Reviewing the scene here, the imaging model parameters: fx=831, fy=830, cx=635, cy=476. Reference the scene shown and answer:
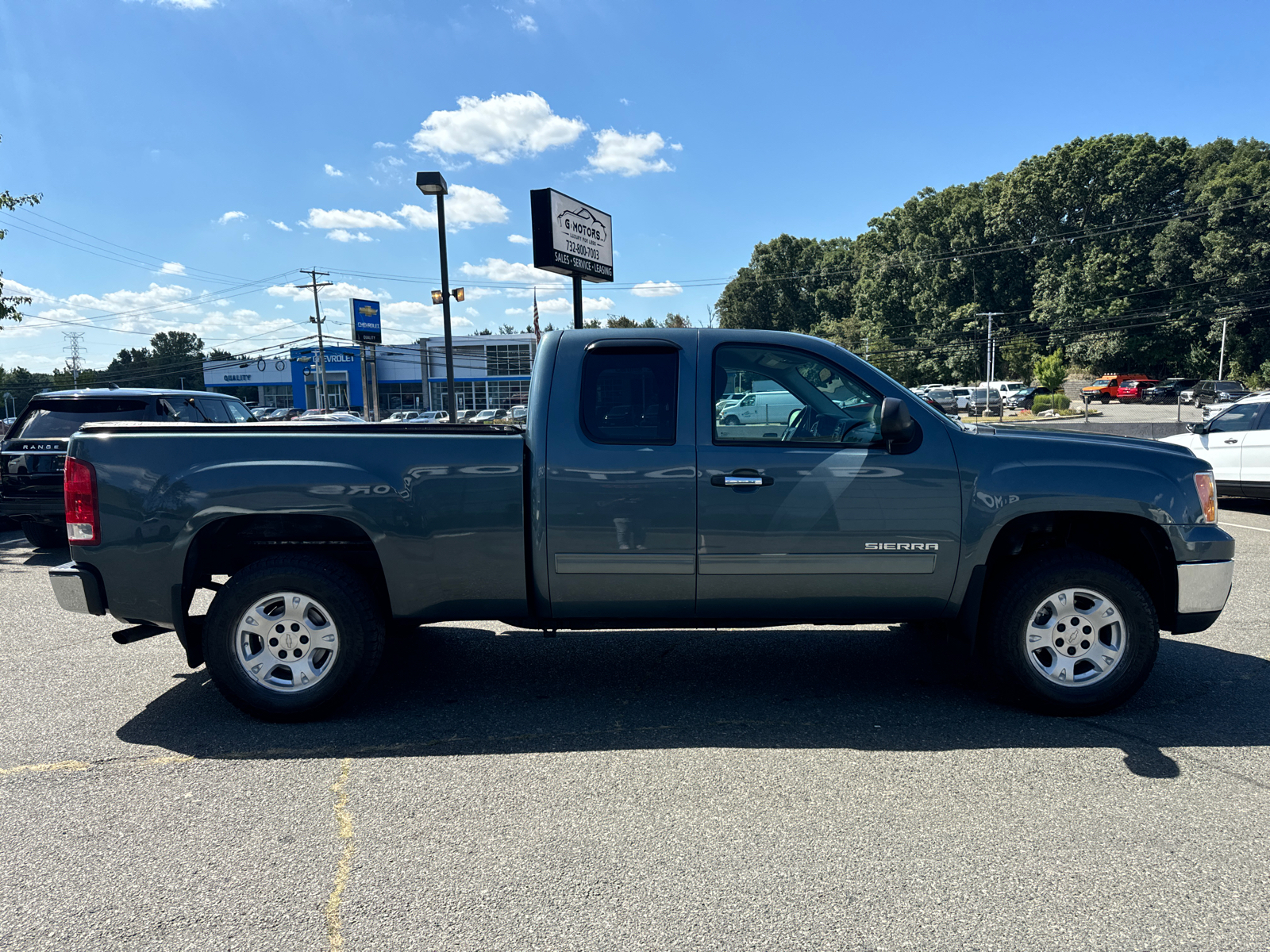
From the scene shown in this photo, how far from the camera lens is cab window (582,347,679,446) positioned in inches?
164

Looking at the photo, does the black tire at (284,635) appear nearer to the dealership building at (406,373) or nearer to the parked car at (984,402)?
the parked car at (984,402)

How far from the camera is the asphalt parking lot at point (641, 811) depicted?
2.58 metres

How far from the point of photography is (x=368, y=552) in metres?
4.46

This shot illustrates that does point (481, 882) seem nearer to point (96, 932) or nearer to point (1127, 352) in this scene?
point (96, 932)

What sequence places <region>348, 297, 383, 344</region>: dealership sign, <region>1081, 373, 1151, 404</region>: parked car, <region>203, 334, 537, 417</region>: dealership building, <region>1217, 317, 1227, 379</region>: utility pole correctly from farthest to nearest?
<region>203, 334, 537, 417</region>: dealership building < <region>1217, 317, 1227, 379</region>: utility pole < <region>1081, 373, 1151, 404</region>: parked car < <region>348, 297, 383, 344</region>: dealership sign

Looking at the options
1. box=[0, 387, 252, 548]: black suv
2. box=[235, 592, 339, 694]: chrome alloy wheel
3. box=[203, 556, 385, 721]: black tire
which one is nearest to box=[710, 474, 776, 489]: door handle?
box=[203, 556, 385, 721]: black tire

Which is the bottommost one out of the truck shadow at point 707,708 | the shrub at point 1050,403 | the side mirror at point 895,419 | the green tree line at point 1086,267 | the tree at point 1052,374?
the truck shadow at point 707,708

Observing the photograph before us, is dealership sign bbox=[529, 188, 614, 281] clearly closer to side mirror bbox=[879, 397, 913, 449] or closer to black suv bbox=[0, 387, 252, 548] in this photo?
black suv bbox=[0, 387, 252, 548]

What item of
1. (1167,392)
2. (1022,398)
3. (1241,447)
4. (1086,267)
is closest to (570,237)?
(1241,447)

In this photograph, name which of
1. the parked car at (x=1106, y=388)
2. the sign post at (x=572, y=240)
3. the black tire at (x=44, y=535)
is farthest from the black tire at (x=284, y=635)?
the parked car at (x=1106, y=388)

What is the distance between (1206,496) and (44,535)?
11085 mm

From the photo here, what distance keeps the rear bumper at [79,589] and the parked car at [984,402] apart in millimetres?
54074

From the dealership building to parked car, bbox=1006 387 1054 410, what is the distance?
39226 mm

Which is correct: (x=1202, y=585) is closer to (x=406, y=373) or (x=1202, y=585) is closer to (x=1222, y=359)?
(x=1222, y=359)
